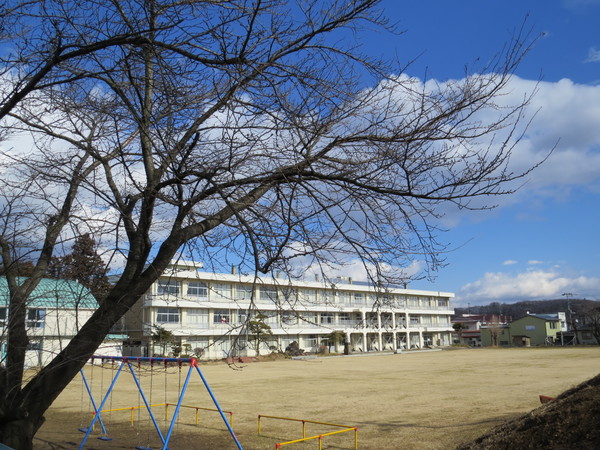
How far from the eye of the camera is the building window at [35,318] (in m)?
5.35

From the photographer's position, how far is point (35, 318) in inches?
213

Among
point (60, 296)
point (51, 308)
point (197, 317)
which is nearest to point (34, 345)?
point (51, 308)

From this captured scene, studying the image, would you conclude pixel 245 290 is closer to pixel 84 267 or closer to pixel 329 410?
pixel 84 267

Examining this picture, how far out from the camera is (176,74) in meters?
5.00

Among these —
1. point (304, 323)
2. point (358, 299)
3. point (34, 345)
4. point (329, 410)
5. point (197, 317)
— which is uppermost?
point (358, 299)

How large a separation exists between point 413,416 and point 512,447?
372 inches

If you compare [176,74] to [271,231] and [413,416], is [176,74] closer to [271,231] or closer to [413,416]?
[271,231]

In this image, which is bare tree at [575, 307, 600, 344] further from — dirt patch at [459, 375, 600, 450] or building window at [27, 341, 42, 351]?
building window at [27, 341, 42, 351]

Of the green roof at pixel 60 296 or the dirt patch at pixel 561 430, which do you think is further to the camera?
the dirt patch at pixel 561 430

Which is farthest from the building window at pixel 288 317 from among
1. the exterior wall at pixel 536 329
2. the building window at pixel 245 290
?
the exterior wall at pixel 536 329

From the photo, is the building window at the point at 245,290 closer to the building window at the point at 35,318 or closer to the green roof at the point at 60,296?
the green roof at the point at 60,296

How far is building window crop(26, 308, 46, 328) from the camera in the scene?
5348 millimetres

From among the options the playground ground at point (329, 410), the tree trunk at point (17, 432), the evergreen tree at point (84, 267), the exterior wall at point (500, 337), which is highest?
A: the evergreen tree at point (84, 267)

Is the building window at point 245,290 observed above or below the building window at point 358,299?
below
